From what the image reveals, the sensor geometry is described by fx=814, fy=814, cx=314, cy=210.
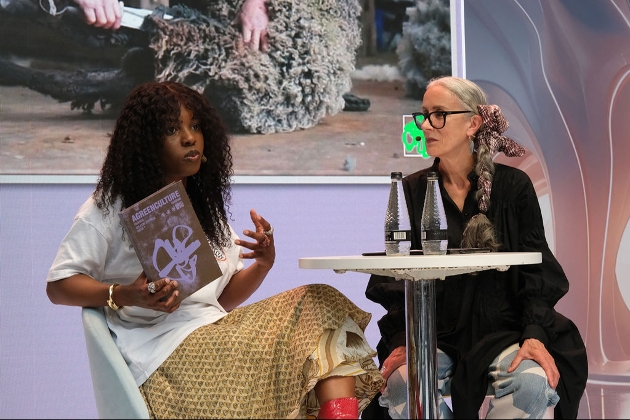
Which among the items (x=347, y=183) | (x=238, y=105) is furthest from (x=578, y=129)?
(x=238, y=105)

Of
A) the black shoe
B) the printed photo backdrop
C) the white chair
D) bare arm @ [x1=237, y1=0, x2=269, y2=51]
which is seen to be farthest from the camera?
the black shoe

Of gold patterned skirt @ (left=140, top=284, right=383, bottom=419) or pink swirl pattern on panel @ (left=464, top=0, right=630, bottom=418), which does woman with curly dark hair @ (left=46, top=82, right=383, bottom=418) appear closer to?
gold patterned skirt @ (left=140, top=284, right=383, bottom=419)

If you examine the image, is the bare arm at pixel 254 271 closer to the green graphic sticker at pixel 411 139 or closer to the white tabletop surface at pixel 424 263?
the white tabletop surface at pixel 424 263

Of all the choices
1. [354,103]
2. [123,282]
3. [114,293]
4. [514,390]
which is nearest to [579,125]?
[354,103]

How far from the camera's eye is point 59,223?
158 inches

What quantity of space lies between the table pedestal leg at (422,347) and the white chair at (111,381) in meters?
0.88

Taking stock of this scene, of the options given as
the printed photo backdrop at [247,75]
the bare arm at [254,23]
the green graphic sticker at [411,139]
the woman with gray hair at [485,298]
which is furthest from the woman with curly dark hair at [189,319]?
the green graphic sticker at [411,139]

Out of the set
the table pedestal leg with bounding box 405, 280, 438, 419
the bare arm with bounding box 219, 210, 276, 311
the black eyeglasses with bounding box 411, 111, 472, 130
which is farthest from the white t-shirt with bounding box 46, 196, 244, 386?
the black eyeglasses with bounding box 411, 111, 472, 130

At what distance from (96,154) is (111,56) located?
1.63 ft

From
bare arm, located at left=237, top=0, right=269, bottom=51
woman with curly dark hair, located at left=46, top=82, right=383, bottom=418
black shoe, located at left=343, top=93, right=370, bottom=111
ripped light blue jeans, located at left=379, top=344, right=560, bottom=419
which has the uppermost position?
bare arm, located at left=237, top=0, right=269, bottom=51

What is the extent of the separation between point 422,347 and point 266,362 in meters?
0.52

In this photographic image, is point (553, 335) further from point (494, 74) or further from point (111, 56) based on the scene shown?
point (111, 56)

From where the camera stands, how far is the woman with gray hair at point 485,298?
2.73 m

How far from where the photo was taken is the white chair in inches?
97.8
